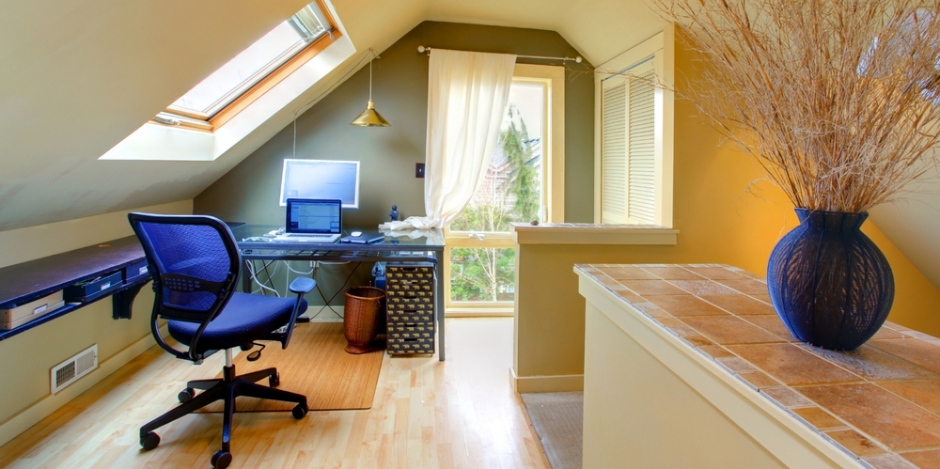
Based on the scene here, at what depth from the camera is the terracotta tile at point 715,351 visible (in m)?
0.75

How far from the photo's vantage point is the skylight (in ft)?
7.93

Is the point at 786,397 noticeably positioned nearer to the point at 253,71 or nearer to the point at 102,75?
the point at 102,75

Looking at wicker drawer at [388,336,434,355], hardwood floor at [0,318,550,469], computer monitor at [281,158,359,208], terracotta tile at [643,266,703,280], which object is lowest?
hardwood floor at [0,318,550,469]

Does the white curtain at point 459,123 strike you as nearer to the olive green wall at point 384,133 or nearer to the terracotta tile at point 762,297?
the olive green wall at point 384,133

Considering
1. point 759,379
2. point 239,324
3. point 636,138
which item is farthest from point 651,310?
point 636,138

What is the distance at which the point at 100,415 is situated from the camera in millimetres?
2086

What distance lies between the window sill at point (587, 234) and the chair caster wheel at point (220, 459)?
4.81ft

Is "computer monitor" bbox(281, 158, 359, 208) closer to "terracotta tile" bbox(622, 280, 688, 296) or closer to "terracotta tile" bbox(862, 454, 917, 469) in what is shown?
"terracotta tile" bbox(622, 280, 688, 296)

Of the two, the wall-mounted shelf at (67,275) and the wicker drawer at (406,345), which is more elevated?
the wall-mounted shelf at (67,275)

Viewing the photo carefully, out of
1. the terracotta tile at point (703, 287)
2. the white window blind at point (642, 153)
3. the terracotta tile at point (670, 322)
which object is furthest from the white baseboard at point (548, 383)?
the terracotta tile at point (670, 322)

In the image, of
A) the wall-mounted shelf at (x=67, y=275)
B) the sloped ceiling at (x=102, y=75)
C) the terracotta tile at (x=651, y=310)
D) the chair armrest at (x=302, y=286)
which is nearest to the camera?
the terracotta tile at (x=651, y=310)

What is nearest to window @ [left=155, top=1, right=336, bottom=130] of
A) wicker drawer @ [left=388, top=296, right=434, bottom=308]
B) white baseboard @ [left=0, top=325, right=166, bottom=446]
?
white baseboard @ [left=0, top=325, right=166, bottom=446]

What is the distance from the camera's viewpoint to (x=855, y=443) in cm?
51

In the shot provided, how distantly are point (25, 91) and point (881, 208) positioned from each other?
3.30 meters
